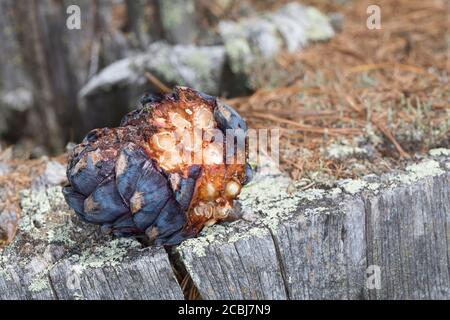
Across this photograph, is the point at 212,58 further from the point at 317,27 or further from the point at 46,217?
the point at 46,217

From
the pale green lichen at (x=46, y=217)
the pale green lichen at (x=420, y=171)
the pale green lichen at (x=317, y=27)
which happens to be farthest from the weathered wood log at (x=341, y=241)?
the pale green lichen at (x=317, y=27)

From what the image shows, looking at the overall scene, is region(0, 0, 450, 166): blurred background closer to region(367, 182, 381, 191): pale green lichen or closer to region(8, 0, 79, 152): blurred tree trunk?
region(8, 0, 79, 152): blurred tree trunk

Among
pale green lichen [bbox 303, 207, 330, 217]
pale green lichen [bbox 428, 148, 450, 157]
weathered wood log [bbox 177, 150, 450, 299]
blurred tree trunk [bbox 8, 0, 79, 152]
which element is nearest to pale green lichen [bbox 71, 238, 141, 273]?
weathered wood log [bbox 177, 150, 450, 299]

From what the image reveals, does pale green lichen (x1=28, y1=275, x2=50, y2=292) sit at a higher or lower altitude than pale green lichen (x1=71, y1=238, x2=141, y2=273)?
lower

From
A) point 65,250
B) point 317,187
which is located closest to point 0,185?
point 65,250

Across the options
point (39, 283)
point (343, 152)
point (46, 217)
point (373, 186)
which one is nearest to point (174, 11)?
point (343, 152)

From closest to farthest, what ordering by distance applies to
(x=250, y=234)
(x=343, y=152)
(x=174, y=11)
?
(x=250, y=234)
(x=343, y=152)
(x=174, y=11)
